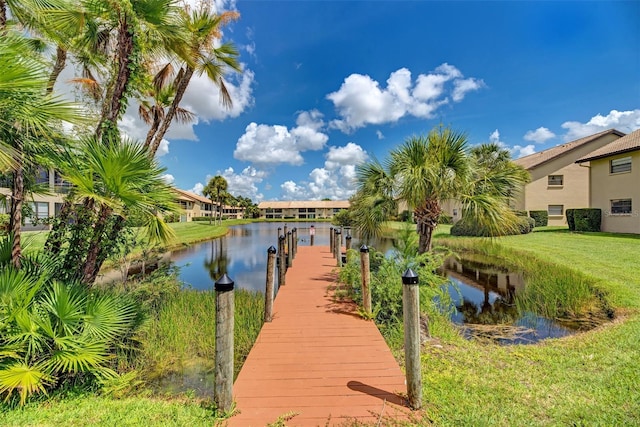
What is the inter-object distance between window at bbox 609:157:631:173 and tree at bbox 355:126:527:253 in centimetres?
1481

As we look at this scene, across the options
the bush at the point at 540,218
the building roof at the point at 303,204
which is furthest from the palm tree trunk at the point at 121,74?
the building roof at the point at 303,204

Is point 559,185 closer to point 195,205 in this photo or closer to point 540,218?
point 540,218

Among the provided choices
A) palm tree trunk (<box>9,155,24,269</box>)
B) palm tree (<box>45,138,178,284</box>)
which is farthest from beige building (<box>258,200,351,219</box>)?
palm tree trunk (<box>9,155,24,269</box>)

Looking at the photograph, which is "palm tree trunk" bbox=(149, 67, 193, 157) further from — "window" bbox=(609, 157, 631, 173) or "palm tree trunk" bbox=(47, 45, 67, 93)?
"window" bbox=(609, 157, 631, 173)

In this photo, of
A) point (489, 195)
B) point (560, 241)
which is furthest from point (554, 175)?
point (489, 195)

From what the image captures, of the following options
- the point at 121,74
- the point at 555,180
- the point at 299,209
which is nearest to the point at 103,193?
the point at 121,74

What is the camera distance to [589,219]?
16656 mm

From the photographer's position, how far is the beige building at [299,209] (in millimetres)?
76312

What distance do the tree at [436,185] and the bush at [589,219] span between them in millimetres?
14765

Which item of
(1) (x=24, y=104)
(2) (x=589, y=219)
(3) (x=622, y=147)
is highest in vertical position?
(3) (x=622, y=147)

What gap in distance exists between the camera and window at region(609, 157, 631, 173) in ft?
50.8

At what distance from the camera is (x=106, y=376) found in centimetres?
366

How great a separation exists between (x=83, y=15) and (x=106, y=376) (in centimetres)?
A: 504

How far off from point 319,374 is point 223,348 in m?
1.18
